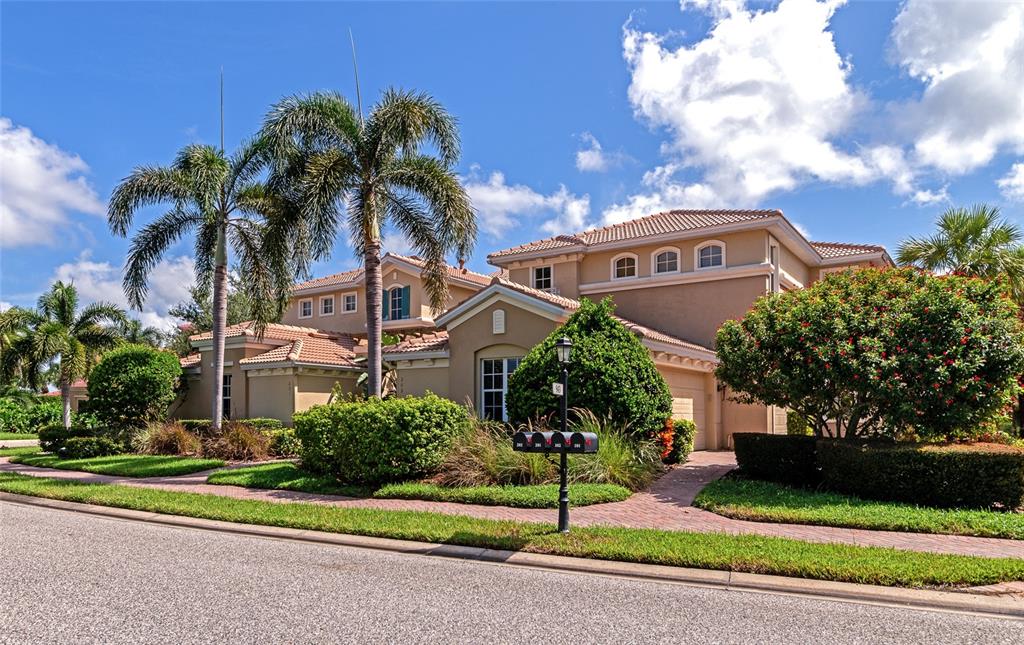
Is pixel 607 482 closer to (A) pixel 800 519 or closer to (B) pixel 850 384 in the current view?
(A) pixel 800 519

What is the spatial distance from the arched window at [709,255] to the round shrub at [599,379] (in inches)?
299

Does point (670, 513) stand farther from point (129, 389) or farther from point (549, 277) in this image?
point (129, 389)

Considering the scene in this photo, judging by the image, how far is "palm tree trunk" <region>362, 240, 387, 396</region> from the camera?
15992 millimetres

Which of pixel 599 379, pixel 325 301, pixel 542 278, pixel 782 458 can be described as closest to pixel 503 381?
pixel 599 379

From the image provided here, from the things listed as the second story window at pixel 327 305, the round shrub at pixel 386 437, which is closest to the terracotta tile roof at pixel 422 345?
the round shrub at pixel 386 437

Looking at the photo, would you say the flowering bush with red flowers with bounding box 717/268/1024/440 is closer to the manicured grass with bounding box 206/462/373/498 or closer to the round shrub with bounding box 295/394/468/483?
the round shrub with bounding box 295/394/468/483

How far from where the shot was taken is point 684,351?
18.9 meters

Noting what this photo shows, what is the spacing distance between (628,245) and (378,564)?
1677 cm

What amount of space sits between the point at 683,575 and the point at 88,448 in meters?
19.5

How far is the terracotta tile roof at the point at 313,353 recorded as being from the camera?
2336 cm

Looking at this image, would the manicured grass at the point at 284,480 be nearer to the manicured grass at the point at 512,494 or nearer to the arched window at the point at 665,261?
the manicured grass at the point at 512,494

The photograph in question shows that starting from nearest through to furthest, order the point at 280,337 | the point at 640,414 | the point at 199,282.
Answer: the point at 640,414, the point at 199,282, the point at 280,337

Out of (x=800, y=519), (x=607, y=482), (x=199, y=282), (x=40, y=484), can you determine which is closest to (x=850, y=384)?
(x=800, y=519)

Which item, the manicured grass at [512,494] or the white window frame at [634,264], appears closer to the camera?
the manicured grass at [512,494]
